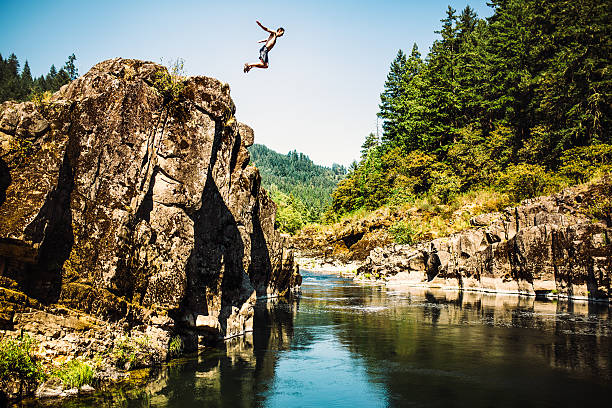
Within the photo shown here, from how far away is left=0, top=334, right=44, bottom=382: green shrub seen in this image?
35.9 feet

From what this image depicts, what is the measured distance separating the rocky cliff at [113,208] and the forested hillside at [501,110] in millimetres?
39739

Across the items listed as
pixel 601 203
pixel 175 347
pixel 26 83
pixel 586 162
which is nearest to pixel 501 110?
pixel 586 162

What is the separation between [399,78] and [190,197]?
86.3 m

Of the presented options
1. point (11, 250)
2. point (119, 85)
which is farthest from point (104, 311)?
point (119, 85)

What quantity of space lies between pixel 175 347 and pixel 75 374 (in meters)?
4.66

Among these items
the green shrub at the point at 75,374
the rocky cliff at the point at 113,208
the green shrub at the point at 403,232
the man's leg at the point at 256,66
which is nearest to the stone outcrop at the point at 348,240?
the green shrub at the point at 403,232

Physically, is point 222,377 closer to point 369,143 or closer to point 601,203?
point 601,203

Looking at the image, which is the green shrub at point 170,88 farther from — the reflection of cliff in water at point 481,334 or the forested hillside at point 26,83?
the forested hillside at point 26,83

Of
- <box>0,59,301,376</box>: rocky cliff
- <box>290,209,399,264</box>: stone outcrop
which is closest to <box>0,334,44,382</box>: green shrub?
<box>0,59,301,376</box>: rocky cliff

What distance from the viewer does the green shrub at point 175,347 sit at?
16.2 meters

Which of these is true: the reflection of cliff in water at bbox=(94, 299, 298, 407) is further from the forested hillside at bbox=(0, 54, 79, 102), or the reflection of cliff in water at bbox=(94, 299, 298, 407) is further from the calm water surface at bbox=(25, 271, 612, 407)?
the forested hillside at bbox=(0, 54, 79, 102)

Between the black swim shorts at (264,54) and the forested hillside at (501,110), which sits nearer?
the black swim shorts at (264,54)

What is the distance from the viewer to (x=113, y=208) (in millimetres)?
14367

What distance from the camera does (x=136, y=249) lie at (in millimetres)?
14945
